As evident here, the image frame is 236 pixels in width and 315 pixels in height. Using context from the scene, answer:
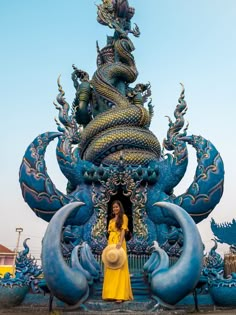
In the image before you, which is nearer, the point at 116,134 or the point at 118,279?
the point at 118,279

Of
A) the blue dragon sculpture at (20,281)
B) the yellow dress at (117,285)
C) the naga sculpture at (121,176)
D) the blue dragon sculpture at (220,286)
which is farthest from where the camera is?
the naga sculpture at (121,176)

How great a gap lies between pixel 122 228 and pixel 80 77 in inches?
283

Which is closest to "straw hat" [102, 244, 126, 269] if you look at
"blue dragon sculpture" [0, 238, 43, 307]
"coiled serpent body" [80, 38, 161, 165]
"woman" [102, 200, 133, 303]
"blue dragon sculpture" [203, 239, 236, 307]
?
"woman" [102, 200, 133, 303]

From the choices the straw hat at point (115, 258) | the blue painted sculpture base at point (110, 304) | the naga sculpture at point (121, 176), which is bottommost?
the blue painted sculpture base at point (110, 304)

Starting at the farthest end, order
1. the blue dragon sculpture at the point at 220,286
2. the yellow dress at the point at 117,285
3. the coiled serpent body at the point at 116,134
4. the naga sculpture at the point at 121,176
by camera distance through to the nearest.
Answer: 1. the coiled serpent body at the point at 116,134
2. the naga sculpture at the point at 121,176
3. the blue dragon sculpture at the point at 220,286
4. the yellow dress at the point at 117,285

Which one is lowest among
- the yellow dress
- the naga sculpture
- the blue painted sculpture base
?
the blue painted sculpture base

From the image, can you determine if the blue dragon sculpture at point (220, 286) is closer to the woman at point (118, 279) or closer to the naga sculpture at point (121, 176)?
the naga sculpture at point (121, 176)

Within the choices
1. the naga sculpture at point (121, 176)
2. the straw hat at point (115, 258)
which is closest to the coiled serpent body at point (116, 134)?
the naga sculpture at point (121, 176)

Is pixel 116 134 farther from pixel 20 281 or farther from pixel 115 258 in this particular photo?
pixel 115 258

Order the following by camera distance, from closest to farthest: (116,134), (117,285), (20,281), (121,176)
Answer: (117,285) → (20,281) → (121,176) → (116,134)

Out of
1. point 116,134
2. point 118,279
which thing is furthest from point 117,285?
point 116,134

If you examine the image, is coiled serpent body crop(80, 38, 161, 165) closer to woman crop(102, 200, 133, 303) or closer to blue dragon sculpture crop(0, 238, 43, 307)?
blue dragon sculpture crop(0, 238, 43, 307)

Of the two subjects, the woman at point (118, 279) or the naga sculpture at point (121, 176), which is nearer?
the woman at point (118, 279)

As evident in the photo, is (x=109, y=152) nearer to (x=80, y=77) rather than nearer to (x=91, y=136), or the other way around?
(x=91, y=136)
